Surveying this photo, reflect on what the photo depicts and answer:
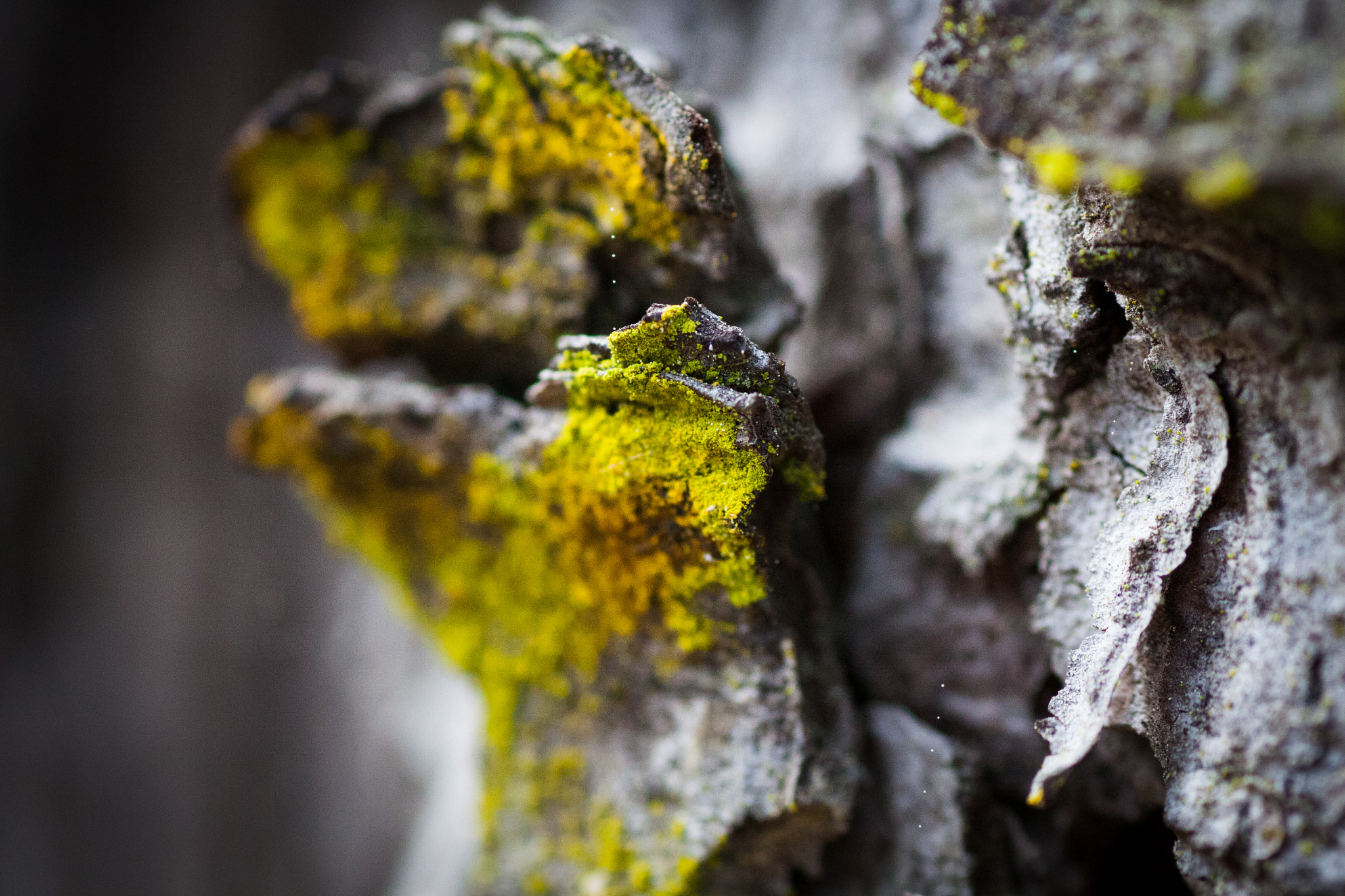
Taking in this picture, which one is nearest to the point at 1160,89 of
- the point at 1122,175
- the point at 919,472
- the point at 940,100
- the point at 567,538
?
the point at 1122,175

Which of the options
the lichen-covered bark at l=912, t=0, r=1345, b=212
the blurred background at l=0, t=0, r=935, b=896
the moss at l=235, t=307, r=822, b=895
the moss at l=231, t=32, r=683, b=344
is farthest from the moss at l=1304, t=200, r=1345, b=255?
the blurred background at l=0, t=0, r=935, b=896

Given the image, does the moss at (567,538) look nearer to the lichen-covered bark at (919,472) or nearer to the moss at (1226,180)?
the lichen-covered bark at (919,472)

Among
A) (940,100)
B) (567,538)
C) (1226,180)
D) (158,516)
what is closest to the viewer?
(1226,180)

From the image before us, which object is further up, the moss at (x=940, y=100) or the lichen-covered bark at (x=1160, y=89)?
the moss at (x=940, y=100)

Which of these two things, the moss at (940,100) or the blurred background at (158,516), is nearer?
the moss at (940,100)

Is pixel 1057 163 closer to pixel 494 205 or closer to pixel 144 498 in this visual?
pixel 494 205

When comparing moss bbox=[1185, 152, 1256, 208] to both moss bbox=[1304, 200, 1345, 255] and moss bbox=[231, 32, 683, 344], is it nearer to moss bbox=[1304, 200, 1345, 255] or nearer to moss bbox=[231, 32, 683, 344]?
moss bbox=[1304, 200, 1345, 255]

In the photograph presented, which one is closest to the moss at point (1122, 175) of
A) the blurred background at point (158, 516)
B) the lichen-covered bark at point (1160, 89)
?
the lichen-covered bark at point (1160, 89)

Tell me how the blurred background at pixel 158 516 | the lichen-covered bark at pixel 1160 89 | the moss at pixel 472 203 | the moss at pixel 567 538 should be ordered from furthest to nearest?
the blurred background at pixel 158 516, the moss at pixel 472 203, the moss at pixel 567 538, the lichen-covered bark at pixel 1160 89
